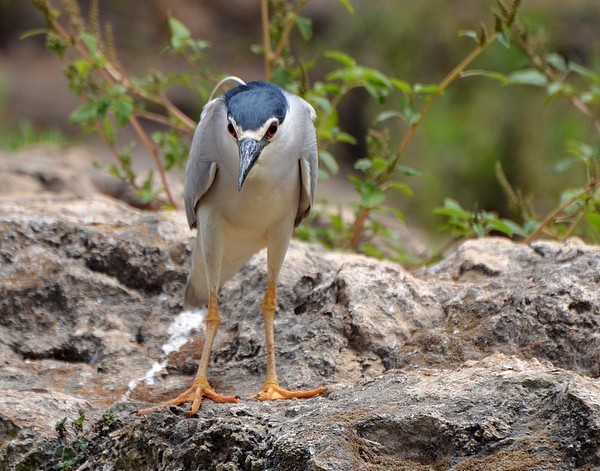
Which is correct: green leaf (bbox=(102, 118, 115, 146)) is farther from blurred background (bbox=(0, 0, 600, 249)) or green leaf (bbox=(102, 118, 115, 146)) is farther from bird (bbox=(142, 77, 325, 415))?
blurred background (bbox=(0, 0, 600, 249))

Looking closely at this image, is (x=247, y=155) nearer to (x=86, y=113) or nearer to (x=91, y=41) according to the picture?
(x=91, y=41)

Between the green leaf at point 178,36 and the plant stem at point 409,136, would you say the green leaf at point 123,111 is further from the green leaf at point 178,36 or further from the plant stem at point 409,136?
the plant stem at point 409,136

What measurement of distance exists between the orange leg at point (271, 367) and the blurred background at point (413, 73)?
13.4 ft

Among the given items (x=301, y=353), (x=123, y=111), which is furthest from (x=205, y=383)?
(x=123, y=111)

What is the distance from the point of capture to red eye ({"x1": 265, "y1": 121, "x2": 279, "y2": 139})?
11.8 ft

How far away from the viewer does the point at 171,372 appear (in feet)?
13.4

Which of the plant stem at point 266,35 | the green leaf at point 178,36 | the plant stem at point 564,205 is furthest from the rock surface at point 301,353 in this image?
the plant stem at point 266,35

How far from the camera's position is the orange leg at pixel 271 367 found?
3.52 metres

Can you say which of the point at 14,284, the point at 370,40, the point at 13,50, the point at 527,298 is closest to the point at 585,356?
the point at 527,298

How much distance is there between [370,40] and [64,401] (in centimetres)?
945

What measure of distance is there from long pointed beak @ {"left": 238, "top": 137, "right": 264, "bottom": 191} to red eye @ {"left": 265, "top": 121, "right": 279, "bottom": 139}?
0.08m

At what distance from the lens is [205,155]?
3.97 metres

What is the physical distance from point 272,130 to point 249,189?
1.02 feet

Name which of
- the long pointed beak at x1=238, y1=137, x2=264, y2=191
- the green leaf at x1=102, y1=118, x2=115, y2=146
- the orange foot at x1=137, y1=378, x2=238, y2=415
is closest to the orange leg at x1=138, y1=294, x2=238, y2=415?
the orange foot at x1=137, y1=378, x2=238, y2=415
